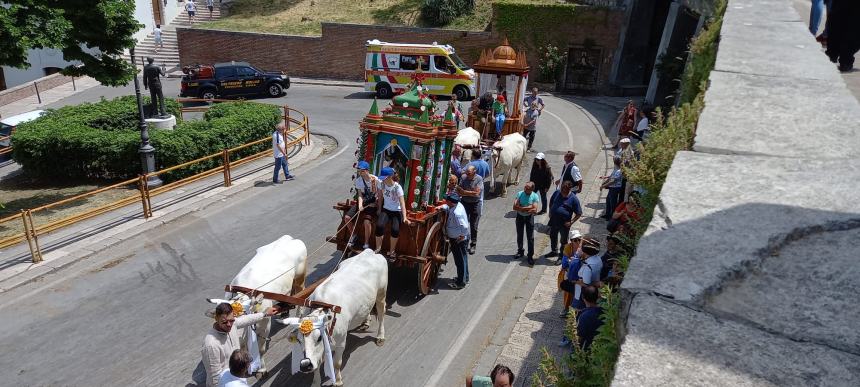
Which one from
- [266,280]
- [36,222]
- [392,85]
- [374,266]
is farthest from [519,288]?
[392,85]

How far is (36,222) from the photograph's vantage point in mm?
12555

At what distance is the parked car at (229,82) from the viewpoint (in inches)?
1016

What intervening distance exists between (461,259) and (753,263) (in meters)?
6.95

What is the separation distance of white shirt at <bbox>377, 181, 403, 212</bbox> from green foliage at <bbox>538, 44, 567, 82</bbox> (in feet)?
71.9

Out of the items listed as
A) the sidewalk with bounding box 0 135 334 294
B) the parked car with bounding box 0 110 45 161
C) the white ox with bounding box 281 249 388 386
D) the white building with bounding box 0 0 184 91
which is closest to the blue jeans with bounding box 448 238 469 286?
the white ox with bounding box 281 249 388 386

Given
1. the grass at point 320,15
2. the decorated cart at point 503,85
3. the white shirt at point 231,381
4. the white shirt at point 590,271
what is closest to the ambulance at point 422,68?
the grass at point 320,15

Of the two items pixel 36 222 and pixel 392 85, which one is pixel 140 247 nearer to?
pixel 36 222

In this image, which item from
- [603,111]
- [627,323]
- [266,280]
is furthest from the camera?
[603,111]

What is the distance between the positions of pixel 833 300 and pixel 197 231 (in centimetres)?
1148

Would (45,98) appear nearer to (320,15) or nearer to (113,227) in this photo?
(320,15)

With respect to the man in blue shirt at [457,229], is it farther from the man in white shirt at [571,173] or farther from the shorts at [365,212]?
the man in white shirt at [571,173]

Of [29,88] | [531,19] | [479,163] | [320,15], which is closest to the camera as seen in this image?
[479,163]

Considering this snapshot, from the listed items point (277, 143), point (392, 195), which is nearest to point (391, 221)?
point (392, 195)

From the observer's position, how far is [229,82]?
1035 inches
